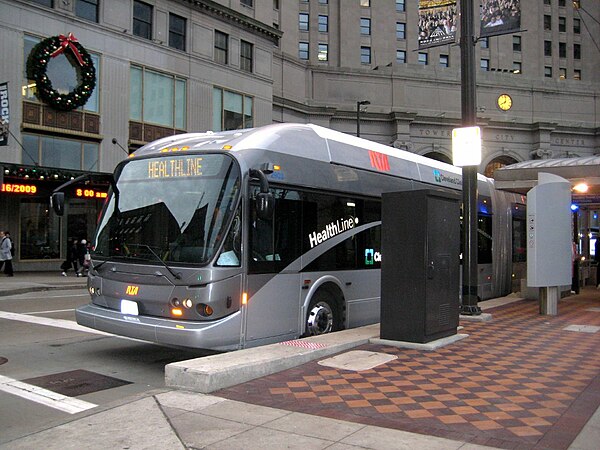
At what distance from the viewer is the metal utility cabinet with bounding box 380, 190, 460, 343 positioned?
786cm

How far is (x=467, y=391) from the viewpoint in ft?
19.0

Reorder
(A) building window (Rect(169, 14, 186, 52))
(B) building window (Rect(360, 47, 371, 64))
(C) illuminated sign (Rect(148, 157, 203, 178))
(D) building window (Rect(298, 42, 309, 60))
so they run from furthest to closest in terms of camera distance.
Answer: (B) building window (Rect(360, 47, 371, 64))
(D) building window (Rect(298, 42, 309, 60))
(A) building window (Rect(169, 14, 186, 52))
(C) illuminated sign (Rect(148, 157, 203, 178))

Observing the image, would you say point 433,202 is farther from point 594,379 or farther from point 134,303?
point 134,303

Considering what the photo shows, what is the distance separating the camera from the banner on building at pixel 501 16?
34.8ft

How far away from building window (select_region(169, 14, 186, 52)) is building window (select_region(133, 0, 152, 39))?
1.25m

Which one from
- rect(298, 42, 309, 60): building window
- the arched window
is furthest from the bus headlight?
rect(298, 42, 309, 60): building window

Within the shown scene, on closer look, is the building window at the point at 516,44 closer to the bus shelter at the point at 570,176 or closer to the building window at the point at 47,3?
the bus shelter at the point at 570,176

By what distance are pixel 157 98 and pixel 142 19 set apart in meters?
3.83

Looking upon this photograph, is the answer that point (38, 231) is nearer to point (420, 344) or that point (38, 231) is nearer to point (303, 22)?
point (420, 344)

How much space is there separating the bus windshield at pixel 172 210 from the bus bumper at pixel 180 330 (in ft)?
2.51

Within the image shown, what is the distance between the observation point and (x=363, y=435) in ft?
14.8

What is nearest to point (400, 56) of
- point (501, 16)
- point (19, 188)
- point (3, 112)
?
point (19, 188)

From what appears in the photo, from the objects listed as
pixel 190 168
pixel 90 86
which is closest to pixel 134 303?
pixel 190 168

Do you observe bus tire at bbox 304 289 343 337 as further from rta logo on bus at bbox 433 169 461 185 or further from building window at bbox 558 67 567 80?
building window at bbox 558 67 567 80
